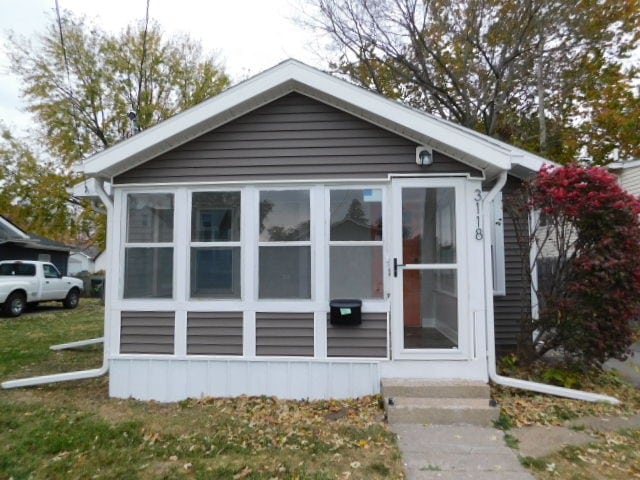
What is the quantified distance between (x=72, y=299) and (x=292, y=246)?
12813 millimetres

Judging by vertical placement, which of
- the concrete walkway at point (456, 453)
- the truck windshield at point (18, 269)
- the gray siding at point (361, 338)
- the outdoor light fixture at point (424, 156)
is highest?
the outdoor light fixture at point (424, 156)

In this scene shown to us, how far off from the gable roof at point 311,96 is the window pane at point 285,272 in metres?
1.57

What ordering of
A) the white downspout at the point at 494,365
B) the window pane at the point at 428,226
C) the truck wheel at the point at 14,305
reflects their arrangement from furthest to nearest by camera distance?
the truck wheel at the point at 14,305, the window pane at the point at 428,226, the white downspout at the point at 494,365

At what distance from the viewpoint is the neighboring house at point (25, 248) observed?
49.6ft

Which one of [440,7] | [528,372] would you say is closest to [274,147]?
[528,372]

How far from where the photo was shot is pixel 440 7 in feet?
40.2

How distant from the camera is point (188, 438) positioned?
134 inches

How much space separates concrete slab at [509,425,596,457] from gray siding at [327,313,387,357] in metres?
1.43

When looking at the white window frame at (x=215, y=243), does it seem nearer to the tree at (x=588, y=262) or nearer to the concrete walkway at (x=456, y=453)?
the concrete walkway at (x=456, y=453)

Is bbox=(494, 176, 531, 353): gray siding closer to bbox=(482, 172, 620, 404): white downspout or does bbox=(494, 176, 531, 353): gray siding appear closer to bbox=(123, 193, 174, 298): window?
bbox=(482, 172, 620, 404): white downspout

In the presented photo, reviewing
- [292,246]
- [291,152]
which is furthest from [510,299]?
[291,152]

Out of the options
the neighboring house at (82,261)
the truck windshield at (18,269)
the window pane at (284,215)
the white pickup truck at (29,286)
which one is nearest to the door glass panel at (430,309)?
the window pane at (284,215)

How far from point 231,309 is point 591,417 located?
146 inches

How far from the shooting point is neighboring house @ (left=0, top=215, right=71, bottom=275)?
595 inches
